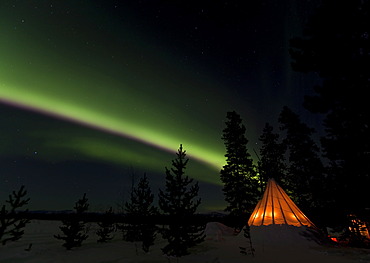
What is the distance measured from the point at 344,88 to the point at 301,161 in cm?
1664

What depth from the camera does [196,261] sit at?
767 centimetres

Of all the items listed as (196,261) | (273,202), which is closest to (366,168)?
(273,202)

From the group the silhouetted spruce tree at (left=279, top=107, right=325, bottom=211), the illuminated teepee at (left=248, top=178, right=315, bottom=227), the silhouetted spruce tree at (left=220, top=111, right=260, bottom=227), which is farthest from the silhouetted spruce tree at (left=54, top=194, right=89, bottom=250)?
the silhouetted spruce tree at (left=279, top=107, right=325, bottom=211)

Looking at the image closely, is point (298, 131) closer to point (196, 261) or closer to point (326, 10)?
point (326, 10)

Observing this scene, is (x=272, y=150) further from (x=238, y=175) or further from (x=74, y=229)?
(x=74, y=229)

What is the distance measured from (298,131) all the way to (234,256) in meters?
21.4

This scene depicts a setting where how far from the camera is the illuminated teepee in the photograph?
1248 centimetres

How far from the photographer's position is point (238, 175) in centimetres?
2508

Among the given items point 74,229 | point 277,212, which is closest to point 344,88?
point 277,212

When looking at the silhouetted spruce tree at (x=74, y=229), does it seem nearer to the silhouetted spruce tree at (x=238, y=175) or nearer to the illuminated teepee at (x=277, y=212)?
the illuminated teepee at (x=277, y=212)

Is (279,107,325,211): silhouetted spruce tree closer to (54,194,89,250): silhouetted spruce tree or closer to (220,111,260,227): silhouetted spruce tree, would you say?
(220,111,260,227): silhouetted spruce tree

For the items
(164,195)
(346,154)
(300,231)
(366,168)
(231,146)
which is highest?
(231,146)

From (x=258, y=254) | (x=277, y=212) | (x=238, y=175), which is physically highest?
(x=238, y=175)

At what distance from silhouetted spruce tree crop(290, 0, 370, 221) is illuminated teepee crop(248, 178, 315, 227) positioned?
3480mm
